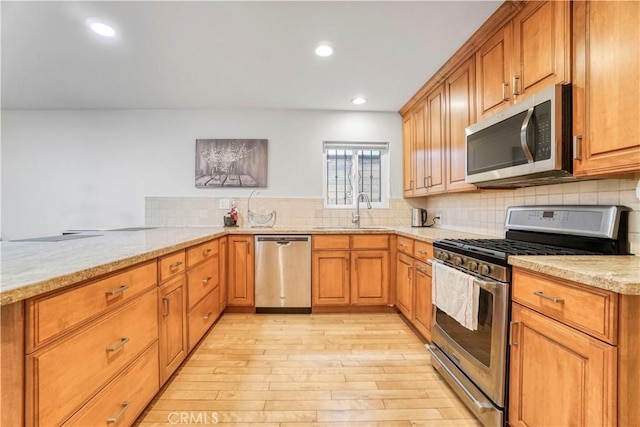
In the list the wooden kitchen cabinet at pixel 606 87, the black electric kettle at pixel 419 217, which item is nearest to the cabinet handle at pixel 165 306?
the wooden kitchen cabinet at pixel 606 87

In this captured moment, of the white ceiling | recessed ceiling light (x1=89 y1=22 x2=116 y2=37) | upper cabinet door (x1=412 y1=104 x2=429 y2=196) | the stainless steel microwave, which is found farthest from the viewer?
upper cabinet door (x1=412 y1=104 x2=429 y2=196)

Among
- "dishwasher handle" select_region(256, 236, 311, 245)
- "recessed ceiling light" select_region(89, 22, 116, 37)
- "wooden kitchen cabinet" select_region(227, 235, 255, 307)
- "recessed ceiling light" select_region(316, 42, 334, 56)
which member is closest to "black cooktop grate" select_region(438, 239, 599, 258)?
"dishwasher handle" select_region(256, 236, 311, 245)

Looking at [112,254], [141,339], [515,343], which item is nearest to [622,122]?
[515,343]

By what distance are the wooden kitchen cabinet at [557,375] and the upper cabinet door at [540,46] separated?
3.92ft

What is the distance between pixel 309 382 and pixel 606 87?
2.17 m

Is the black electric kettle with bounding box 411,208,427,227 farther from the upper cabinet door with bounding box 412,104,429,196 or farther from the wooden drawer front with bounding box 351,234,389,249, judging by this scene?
the wooden drawer front with bounding box 351,234,389,249

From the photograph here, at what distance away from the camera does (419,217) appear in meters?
3.42

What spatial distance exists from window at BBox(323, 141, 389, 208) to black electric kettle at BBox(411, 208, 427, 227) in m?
0.40

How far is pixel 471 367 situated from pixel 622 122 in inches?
52.5

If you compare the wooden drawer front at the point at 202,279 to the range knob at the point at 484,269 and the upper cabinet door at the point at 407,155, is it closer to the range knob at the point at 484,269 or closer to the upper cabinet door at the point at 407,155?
the range knob at the point at 484,269

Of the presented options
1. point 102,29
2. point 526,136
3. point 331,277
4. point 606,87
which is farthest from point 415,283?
point 102,29

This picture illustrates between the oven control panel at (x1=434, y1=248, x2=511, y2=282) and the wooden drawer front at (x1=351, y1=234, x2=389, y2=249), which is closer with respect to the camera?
the oven control panel at (x1=434, y1=248, x2=511, y2=282)

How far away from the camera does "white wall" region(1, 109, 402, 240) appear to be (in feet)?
11.6

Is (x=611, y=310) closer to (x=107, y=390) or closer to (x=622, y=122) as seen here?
(x=622, y=122)
